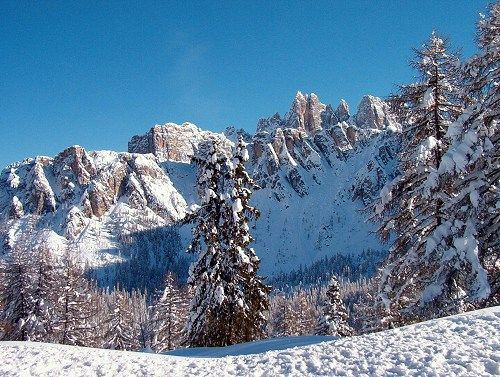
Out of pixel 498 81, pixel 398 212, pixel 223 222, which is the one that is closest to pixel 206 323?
pixel 223 222

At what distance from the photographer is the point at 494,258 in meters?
12.8

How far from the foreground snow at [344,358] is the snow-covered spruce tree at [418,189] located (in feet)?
11.2

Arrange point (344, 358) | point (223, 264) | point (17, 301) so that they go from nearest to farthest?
point (344, 358) < point (223, 264) < point (17, 301)

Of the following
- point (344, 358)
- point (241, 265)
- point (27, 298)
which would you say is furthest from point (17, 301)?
point (344, 358)

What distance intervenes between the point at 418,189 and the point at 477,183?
1672 mm

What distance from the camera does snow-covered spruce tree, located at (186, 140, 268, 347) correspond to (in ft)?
63.4

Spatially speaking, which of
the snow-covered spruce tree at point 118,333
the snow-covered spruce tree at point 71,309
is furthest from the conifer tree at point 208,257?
the snow-covered spruce tree at point 118,333

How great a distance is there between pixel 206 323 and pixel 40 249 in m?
17.2

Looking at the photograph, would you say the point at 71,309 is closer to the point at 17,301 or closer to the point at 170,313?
the point at 17,301

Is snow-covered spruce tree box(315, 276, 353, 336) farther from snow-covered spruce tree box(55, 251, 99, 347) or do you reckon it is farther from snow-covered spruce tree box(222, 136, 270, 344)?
snow-covered spruce tree box(55, 251, 99, 347)

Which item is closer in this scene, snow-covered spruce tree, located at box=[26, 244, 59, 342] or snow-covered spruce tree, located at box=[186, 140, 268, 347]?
snow-covered spruce tree, located at box=[186, 140, 268, 347]

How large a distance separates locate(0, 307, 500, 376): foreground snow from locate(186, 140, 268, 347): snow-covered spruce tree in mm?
8830

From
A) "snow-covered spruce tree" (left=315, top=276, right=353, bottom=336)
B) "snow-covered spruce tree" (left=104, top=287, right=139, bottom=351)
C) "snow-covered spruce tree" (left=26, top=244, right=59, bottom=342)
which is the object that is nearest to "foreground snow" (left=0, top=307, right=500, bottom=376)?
"snow-covered spruce tree" (left=26, top=244, right=59, bottom=342)

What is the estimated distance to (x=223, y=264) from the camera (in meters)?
19.6
